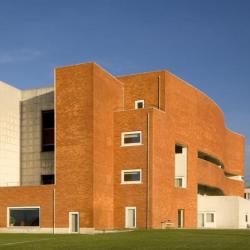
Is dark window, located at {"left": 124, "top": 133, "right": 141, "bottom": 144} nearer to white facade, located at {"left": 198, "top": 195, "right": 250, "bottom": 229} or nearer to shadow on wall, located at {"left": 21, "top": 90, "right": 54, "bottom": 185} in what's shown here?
shadow on wall, located at {"left": 21, "top": 90, "right": 54, "bottom": 185}

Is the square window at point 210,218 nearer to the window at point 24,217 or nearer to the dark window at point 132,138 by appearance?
the dark window at point 132,138

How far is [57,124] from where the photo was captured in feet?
134

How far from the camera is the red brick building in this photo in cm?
3950

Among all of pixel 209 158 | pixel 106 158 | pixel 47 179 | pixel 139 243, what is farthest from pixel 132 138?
pixel 209 158

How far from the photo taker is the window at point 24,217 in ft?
134

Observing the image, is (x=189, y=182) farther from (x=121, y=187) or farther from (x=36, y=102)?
(x=36, y=102)

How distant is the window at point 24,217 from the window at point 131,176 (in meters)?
7.67

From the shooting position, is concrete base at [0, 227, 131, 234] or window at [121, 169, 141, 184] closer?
A: concrete base at [0, 227, 131, 234]

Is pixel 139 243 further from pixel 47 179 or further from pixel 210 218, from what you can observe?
pixel 210 218

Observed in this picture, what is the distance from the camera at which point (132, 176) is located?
138 ft

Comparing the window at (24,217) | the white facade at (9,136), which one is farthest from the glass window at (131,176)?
the white facade at (9,136)

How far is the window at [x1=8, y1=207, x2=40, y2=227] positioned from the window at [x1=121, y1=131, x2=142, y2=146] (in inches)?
368

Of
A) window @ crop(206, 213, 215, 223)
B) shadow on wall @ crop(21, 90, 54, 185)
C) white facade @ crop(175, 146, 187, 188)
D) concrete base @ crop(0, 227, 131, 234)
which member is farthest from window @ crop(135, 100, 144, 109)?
window @ crop(206, 213, 215, 223)

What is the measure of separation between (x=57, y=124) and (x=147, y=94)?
9255mm
